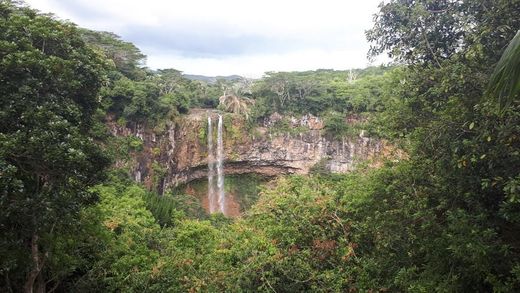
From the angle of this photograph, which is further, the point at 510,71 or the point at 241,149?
the point at 241,149

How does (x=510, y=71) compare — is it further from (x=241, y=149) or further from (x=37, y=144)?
(x=241, y=149)

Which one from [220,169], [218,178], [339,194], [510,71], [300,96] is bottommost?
[218,178]

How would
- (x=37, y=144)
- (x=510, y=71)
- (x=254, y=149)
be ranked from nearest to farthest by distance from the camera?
(x=510, y=71) → (x=37, y=144) → (x=254, y=149)

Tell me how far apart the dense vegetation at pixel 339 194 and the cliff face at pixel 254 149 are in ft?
48.6

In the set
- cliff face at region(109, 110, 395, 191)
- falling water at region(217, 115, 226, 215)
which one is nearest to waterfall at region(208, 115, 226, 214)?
falling water at region(217, 115, 226, 215)

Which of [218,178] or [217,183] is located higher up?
[218,178]

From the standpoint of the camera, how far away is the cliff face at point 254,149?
25594 millimetres

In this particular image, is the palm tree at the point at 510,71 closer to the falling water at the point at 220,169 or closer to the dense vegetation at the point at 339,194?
the dense vegetation at the point at 339,194

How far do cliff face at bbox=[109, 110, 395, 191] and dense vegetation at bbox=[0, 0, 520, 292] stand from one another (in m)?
14.8

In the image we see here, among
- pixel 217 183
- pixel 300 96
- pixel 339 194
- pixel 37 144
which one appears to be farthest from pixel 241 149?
pixel 37 144

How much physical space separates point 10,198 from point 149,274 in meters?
3.47

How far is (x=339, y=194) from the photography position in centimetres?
951

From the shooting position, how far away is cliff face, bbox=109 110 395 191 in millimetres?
25594

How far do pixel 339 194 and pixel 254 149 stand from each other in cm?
1874
